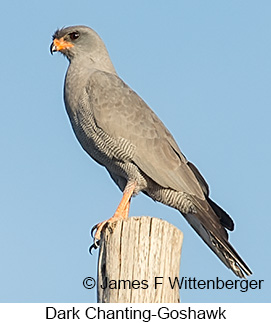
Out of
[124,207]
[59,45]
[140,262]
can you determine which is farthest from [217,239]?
[59,45]

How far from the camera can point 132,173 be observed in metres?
7.92

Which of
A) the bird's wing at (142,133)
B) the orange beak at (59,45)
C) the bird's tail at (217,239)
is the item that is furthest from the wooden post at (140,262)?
the orange beak at (59,45)

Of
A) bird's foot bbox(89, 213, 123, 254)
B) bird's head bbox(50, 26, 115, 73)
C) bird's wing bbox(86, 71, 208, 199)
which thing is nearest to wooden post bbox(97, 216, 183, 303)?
bird's foot bbox(89, 213, 123, 254)

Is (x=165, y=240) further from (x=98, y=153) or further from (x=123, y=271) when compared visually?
(x=98, y=153)

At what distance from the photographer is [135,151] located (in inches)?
312

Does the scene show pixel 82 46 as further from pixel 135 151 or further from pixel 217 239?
pixel 217 239

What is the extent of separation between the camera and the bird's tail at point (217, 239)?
714cm

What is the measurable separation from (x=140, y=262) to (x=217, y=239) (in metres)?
2.12

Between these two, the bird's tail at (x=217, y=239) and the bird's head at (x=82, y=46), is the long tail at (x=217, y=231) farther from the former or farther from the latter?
the bird's head at (x=82, y=46)

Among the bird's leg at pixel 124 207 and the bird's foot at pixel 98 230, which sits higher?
the bird's leg at pixel 124 207

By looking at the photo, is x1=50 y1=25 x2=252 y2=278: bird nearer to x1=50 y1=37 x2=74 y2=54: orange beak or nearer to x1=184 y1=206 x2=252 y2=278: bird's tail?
x1=184 y1=206 x2=252 y2=278: bird's tail

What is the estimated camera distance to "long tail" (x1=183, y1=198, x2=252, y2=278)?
7168 mm

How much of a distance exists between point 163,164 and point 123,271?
2583 millimetres
